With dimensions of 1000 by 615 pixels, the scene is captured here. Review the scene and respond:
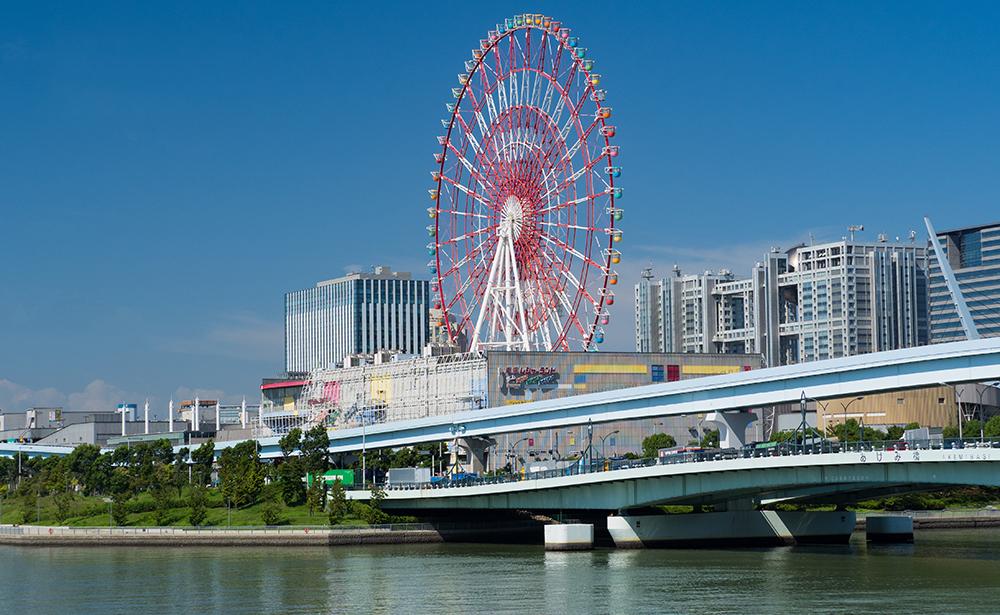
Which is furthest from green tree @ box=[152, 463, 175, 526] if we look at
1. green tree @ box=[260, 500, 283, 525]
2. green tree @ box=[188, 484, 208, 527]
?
green tree @ box=[260, 500, 283, 525]

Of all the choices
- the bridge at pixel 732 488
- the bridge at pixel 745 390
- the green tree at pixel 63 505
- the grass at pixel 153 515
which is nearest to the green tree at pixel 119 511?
the grass at pixel 153 515

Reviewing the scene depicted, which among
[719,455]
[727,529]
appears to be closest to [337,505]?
[727,529]

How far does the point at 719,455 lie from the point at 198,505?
155 ft

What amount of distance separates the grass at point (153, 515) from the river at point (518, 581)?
45.6ft

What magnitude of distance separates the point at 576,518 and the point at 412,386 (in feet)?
189

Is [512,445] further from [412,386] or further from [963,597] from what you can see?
[963,597]

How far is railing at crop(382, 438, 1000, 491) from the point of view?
71.8 metres

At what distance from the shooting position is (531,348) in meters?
142

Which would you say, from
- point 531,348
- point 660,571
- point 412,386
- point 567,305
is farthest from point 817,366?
point 412,386

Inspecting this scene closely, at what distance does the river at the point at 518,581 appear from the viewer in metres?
61.4

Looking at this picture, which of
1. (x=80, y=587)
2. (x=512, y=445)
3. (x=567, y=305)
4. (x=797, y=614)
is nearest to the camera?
(x=797, y=614)

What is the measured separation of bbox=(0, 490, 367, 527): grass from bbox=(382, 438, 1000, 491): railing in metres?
7.08

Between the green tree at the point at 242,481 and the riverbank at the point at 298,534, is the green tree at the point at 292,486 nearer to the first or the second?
the green tree at the point at 242,481

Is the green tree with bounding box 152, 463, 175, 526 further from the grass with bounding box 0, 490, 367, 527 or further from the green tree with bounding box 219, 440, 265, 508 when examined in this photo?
the green tree with bounding box 219, 440, 265, 508
